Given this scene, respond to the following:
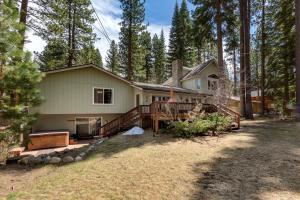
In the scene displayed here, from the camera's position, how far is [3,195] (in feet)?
17.6

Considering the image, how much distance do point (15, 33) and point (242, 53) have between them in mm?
17025

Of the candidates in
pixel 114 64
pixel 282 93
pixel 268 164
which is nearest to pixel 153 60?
pixel 114 64

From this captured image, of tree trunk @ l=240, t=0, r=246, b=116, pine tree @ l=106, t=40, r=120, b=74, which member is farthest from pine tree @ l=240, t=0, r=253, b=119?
pine tree @ l=106, t=40, r=120, b=74

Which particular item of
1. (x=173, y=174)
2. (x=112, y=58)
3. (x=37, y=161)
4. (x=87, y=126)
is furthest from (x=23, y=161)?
(x=112, y=58)

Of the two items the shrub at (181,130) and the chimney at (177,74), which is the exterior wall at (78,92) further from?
the chimney at (177,74)

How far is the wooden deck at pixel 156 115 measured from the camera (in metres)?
12.1

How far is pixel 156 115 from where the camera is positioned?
11820 mm

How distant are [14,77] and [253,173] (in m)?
7.58

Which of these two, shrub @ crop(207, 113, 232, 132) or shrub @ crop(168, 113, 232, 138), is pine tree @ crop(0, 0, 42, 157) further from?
shrub @ crop(207, 113, 232, 132)

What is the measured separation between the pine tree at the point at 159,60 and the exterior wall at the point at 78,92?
22.4 metres

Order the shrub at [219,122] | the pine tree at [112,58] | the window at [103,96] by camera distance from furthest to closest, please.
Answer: the pine tree at [112,58], the window at [103,96], the shrub at [219,122]

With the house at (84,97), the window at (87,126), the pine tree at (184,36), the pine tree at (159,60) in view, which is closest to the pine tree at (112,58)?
the pine tree at (159,60)

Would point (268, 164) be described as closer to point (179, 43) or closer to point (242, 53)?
point (242, 53)

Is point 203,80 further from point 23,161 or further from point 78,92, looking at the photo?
point 23,161
